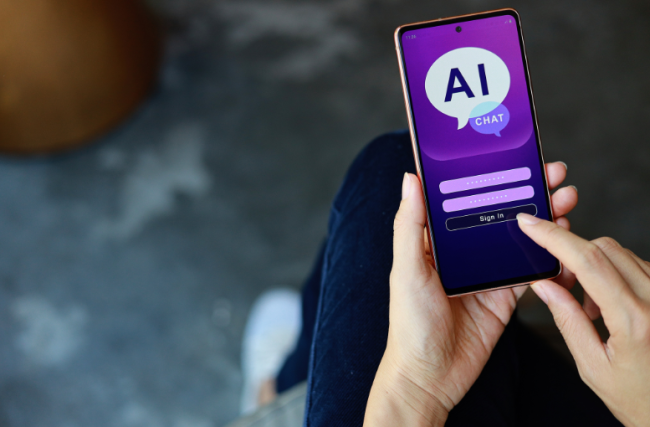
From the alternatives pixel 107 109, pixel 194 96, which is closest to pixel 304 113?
pixel 194 96

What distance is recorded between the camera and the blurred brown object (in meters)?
0.99

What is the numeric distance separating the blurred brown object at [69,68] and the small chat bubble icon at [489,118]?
94 centimetres

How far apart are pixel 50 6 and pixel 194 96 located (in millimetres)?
444

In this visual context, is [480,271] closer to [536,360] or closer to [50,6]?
[536,360]

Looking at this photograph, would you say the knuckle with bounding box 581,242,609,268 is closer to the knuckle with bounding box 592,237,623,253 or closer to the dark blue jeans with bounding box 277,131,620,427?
the knuckle with bounding box 592,237,623,253

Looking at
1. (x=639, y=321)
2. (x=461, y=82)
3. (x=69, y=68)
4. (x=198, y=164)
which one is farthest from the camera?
(x=198, y=164)

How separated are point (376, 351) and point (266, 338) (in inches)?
22.3

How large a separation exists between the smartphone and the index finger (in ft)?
0.33

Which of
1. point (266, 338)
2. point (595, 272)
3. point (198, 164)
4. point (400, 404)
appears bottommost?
point (266, 338)

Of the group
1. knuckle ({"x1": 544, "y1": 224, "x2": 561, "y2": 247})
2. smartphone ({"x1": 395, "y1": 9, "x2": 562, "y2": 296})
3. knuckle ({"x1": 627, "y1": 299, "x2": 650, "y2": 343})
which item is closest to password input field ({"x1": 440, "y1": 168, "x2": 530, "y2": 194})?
smartphone ({"x1": 395, "y1": 9, "x2": 562, "y2": 296})

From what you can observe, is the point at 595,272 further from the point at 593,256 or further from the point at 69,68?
the point at 69,68

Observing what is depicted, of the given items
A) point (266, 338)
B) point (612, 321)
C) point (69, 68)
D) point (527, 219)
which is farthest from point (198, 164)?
point (612, 321)

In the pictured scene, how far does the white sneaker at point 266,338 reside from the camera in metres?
1.12

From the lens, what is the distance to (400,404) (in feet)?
1.82
